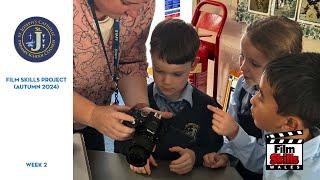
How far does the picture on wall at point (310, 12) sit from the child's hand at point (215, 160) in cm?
56

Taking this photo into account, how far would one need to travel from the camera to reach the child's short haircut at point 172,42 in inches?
33.2

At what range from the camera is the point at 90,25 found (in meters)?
0.66

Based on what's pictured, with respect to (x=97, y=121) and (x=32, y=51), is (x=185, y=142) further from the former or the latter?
(x=32, y=51)

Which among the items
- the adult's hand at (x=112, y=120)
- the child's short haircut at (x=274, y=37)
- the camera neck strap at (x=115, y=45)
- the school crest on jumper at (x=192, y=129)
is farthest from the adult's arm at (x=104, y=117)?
the child's short haircut at (x=274, y=37)

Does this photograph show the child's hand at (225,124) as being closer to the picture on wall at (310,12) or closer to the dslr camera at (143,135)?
the dslr camera at (143,135)

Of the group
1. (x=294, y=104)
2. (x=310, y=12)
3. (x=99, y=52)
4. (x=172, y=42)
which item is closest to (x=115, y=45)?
(x=99, y=52)

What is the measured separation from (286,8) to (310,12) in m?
0.07

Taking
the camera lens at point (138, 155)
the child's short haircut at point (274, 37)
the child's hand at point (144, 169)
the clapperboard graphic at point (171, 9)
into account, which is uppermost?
the clapperboard graphic at point (171, 9)

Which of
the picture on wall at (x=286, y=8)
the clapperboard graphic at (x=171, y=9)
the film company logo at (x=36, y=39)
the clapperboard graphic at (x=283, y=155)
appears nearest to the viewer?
the film company logo at (x=36, y=39)

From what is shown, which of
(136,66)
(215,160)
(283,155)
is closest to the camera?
(283,155)

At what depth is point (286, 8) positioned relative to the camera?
1115 mm

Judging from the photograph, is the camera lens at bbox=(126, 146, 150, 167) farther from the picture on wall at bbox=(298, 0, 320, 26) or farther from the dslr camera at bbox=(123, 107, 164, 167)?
the picture on wall at bbox=(298, 0, 320, 26)

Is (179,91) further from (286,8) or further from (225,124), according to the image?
(286,8)

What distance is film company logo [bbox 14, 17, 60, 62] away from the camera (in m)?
0.34
